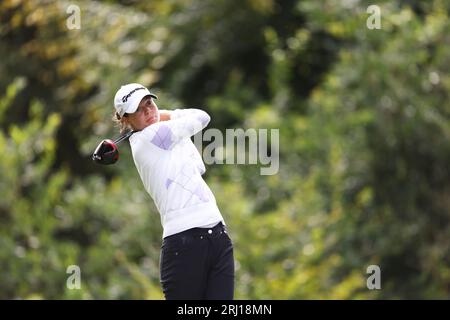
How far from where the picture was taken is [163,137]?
516 cm

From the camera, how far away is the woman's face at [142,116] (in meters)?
5.25

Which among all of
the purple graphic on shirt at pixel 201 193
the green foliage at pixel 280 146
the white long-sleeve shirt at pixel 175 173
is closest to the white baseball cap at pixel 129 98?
the white long-sleeve shirt at pixel 175 173

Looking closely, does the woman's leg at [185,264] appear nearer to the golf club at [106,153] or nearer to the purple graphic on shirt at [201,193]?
the purple graphic on shirt at [201,193]

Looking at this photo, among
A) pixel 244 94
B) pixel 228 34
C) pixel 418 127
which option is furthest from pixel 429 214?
pixel 228 34

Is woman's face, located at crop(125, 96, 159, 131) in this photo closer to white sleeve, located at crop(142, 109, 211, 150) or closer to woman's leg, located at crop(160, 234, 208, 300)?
white sleeve, located at crop(142, 109, 211, 150)

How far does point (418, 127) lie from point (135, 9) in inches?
168

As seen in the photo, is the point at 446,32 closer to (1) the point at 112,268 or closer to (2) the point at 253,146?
(2) the point at 253,146

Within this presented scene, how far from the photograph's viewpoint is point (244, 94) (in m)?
14.0

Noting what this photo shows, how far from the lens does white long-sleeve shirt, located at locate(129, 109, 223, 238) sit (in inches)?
201

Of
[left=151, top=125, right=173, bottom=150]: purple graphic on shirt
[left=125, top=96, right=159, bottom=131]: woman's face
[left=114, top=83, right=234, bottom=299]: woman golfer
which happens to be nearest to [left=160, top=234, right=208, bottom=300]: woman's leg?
[left=114, top=83, right=234, bottom=299]: woman golfer

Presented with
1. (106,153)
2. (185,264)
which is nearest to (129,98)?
(106,153)

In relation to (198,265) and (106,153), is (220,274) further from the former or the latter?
(106,153)

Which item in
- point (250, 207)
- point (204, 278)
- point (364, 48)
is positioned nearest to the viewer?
point (204, 278)

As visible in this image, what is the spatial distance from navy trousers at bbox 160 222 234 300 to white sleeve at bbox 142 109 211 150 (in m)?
0.44
